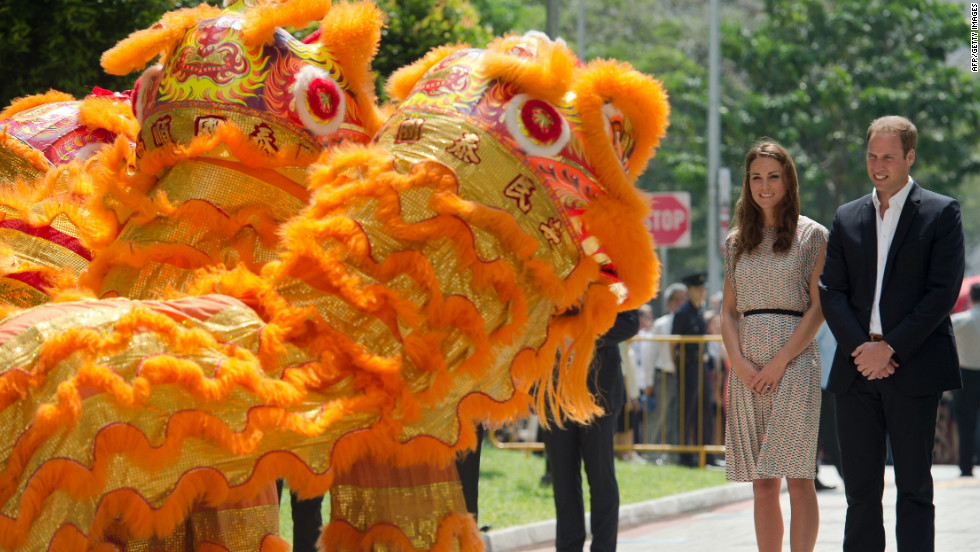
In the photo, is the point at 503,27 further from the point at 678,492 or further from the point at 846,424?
the point at 846,424

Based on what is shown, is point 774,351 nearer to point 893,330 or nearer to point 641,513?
point 893,330

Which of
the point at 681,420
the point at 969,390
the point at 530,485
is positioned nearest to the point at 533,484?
the point at 530,485

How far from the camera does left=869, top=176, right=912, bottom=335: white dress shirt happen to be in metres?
5.04

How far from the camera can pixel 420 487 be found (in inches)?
139

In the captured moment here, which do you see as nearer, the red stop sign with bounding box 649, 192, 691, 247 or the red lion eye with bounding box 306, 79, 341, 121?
the red lion eye with bounding box 306, 79, 341, 121

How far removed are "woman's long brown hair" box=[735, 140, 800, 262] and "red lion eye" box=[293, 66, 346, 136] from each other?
2.00m

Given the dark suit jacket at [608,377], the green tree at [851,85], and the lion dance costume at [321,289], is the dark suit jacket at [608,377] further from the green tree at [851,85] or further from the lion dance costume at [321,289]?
the green tree at [851,85]

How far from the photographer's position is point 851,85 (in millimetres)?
25625

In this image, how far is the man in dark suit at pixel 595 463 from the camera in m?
6.05

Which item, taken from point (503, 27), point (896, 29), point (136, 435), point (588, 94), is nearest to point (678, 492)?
point (588, 94)

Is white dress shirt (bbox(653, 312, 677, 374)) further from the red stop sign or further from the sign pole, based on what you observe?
the sign pole

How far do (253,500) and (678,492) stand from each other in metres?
7.02

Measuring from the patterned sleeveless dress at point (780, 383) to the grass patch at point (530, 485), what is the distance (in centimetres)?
283

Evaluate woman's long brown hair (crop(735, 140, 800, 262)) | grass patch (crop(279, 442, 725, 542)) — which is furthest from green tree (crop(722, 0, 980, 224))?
woman's long brown hair (crop(735, 140, 800, 262))
